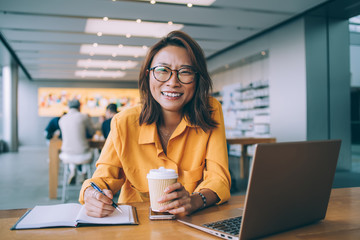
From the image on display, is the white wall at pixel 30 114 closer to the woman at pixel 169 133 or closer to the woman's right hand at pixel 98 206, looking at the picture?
the woman at pixel 169 133

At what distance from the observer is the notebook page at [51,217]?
749 mm

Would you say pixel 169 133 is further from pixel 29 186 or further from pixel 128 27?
pixel 128 27

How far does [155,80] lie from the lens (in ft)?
3.87

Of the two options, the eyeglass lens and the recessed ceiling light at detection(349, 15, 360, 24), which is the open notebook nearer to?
the eyeglass lens

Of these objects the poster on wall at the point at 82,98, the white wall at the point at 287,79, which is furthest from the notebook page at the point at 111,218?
the poster on wall at the point at 82,98

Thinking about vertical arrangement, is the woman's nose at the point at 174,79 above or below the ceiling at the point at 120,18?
below

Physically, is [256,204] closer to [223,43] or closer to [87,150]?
[87,150]

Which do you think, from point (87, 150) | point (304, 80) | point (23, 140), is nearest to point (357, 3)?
point (304, 80)

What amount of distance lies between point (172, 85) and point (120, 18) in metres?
5.05

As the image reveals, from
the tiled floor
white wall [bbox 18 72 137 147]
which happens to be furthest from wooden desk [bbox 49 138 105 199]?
white wall [bbox 18 72 137 147]

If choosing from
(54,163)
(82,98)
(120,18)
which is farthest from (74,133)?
(82,98)

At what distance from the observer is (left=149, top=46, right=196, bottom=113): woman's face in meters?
1.17

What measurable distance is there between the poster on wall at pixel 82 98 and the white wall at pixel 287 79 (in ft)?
26.1

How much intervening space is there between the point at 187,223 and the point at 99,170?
1.55ft
